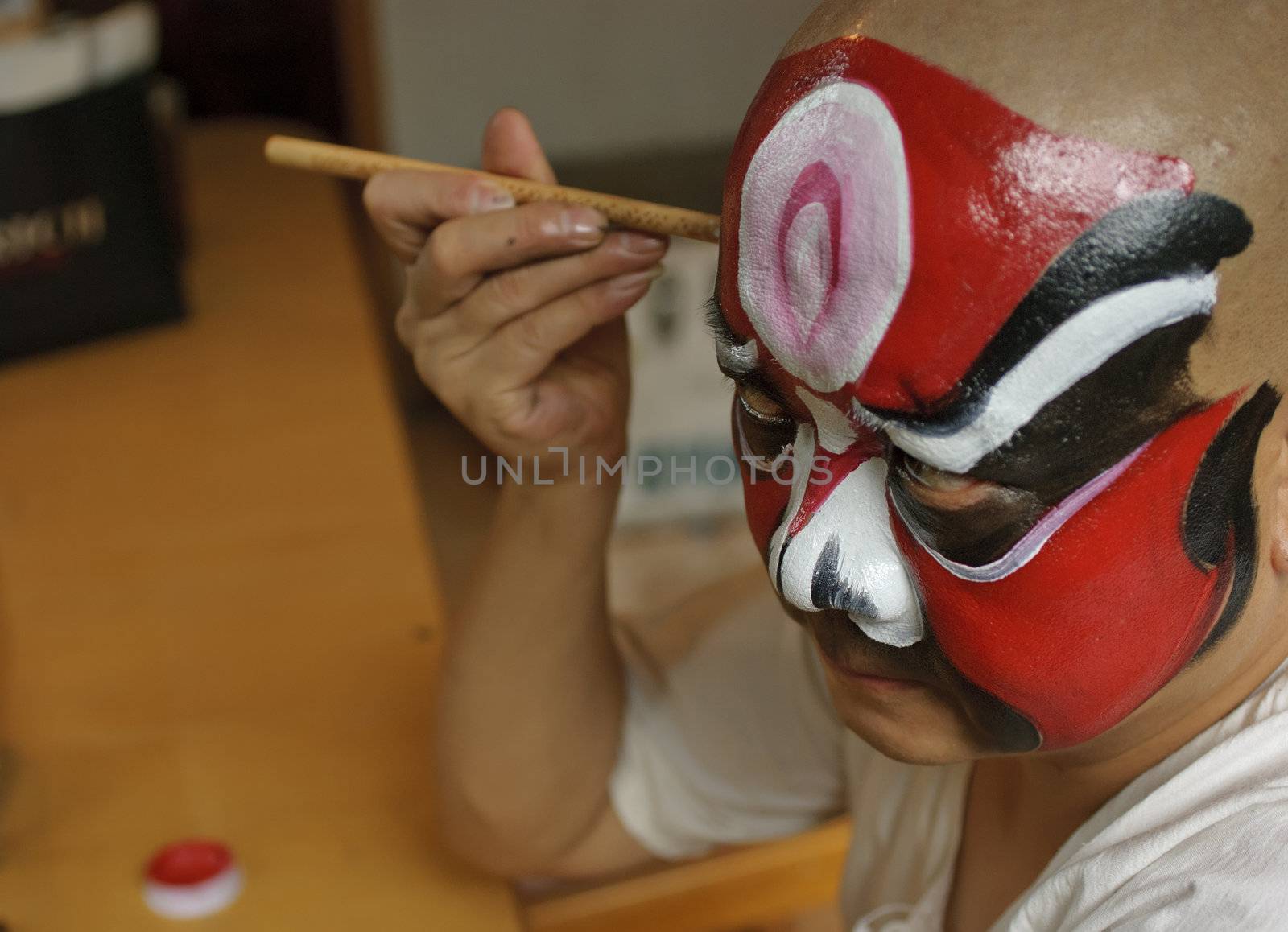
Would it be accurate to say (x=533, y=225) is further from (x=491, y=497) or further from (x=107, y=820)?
(x=491, y=497)

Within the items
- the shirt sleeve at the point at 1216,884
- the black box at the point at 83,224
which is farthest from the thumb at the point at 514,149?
the black box at the point at 83,224

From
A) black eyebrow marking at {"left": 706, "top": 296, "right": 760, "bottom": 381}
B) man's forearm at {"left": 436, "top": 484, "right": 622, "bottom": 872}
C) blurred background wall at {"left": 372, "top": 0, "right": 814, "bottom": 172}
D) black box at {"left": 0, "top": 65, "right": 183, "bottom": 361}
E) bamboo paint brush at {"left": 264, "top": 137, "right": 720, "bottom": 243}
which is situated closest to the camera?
black eyebrow marking at {"left": 706, "top": 296, "right": 760, "bottom": 381}

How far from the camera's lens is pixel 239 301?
1397 millimetres

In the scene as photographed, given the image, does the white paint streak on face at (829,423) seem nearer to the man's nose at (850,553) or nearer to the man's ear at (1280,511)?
the man's nose at (850,553)

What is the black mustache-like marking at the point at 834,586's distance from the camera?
535 millimetres

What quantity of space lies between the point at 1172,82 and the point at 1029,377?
4.1 inches

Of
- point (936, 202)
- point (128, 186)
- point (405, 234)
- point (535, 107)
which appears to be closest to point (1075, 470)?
point (936, 202)

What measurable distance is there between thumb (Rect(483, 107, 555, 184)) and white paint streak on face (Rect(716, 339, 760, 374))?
207 mm

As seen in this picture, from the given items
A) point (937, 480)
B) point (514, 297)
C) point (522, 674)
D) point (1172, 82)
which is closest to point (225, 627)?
point (522, 674)

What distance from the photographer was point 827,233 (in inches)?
19.3

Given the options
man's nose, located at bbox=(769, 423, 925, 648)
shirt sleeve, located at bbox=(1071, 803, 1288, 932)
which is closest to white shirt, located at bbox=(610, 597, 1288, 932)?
shirt sleeve, located at bbox=(1071, 803, 1288, 932)

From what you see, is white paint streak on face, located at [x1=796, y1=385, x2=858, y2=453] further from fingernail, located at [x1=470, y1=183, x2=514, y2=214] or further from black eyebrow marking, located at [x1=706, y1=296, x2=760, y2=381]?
fingernail, located at [x1=470, y1=183, x2=514, y2=214]

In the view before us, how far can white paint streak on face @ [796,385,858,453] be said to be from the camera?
0.53 metres

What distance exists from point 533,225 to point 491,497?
1586 millimetres
